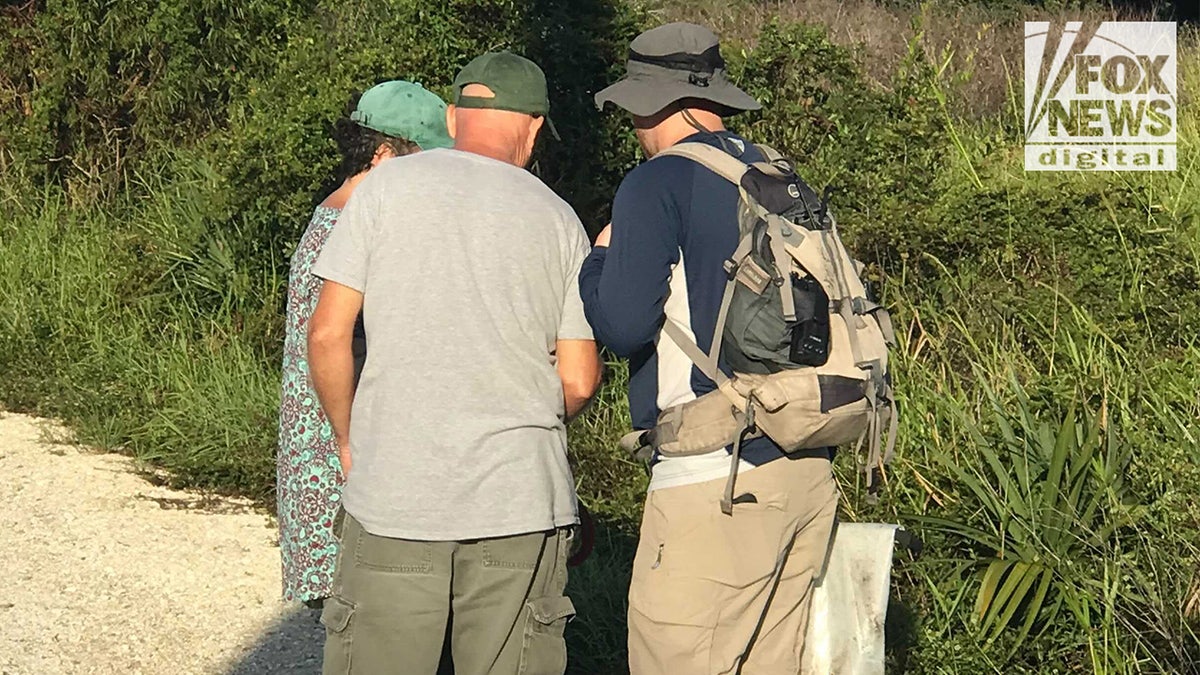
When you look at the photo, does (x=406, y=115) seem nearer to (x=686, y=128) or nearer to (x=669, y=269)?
(x=686, y=128)

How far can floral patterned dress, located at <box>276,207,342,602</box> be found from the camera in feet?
12.5

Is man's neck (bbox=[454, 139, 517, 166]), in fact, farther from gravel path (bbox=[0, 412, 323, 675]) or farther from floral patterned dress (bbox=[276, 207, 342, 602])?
gravel path (bbox=[0, 412, 323, 675])

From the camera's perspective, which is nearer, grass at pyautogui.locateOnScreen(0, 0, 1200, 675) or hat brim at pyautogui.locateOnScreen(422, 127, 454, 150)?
hat brim at pyautogui.locateOnScreen(422, 127, 454, 150)

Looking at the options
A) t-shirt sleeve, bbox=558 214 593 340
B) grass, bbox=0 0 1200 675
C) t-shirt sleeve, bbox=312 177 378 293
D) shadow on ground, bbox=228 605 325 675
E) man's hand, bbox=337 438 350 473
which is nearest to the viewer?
t-shirt sleeve, bbox=312 177 378 293

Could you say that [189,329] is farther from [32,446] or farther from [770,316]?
[770,316]

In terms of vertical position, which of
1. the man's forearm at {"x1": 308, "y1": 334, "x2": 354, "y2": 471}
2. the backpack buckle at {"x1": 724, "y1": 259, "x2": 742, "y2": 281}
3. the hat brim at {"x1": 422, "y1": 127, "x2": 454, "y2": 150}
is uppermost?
the hat brim at {"x1": 422, "y1": 127, "x2": 454, "y2": 150}

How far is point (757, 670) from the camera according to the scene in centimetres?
337

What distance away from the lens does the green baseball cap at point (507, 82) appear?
329cm

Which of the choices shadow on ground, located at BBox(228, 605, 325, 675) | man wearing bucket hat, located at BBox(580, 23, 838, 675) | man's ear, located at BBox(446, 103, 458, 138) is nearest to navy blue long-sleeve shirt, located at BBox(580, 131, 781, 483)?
man wearing bucket hat, located at BBox(580, 23, 838, 675)

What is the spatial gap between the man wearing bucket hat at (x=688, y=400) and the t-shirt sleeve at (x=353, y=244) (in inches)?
17.4

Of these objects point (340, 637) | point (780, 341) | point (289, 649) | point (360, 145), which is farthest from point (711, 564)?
point (289, 649)

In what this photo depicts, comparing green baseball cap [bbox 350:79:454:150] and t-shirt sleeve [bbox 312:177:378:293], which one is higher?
green baseball cap [bbox 350:79:454:150]

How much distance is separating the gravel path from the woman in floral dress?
4.31 ft

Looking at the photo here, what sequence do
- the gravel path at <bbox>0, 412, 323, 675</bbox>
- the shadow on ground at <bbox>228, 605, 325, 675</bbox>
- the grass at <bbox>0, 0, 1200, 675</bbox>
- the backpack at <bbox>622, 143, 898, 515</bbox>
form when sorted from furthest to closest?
the gravel path at <bbox>0, 412, 323, 675</bbox>
the shadow on ground at <bbox>228, 605, 325, 675</bbox>
the grass at <bbox>0, 0, 1200, 675</bbox>
the backpack at <bbox>622, 143, 898, 515</bbox>
